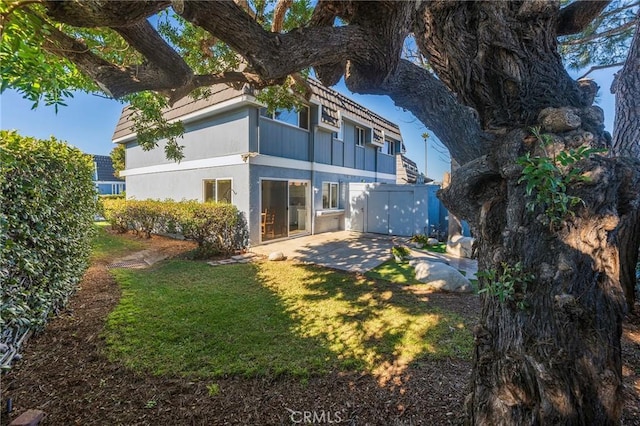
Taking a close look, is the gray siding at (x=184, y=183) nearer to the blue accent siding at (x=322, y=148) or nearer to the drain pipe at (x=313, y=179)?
the drain pipe at (x=313, y=179)

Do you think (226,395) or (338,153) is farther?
(338,153)

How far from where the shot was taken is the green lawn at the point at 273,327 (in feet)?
10.8

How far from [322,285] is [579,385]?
191 inches

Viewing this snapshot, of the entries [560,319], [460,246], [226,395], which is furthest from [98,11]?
[460,246]

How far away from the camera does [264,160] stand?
10188 millimetres

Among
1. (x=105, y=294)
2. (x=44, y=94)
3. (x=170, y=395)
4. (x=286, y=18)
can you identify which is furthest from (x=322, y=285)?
(x=286, y=18)

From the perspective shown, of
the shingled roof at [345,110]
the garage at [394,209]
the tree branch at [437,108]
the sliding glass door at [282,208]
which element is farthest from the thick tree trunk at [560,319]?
the garage at [394,209]

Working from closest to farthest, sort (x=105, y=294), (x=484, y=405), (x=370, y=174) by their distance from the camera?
(x=484, y=405)
(x=105, y=294)
(x=370, y=174)

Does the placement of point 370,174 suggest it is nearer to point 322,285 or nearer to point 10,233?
point 322,285

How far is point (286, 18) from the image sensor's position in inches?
236

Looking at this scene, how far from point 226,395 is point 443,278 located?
4.87 metres

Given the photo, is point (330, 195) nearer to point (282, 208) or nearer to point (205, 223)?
point (282, 208)

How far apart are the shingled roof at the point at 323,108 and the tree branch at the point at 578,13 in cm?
761

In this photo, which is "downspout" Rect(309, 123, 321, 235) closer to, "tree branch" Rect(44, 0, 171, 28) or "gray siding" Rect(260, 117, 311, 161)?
"gray siding" Rect(260, 117, 311, 161)
